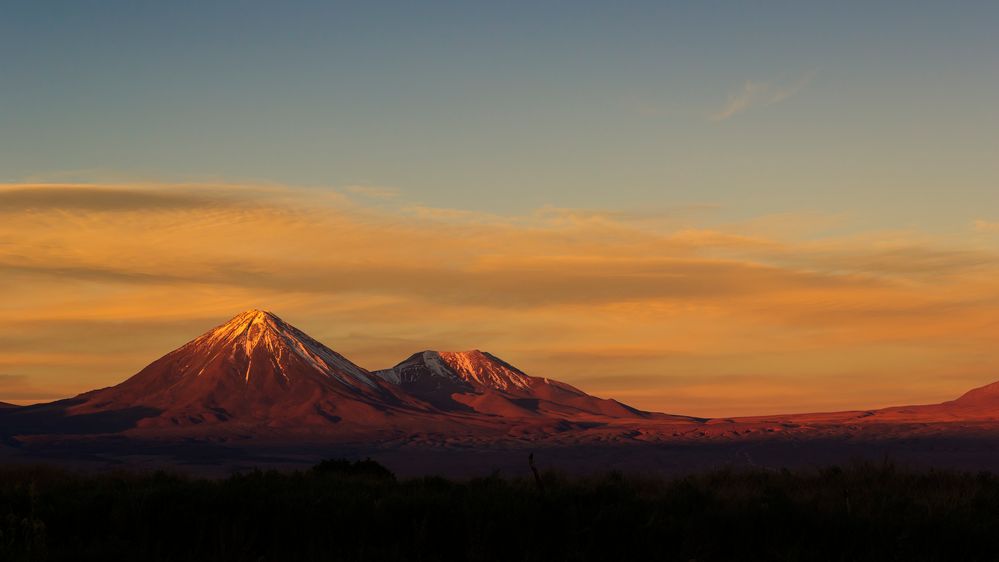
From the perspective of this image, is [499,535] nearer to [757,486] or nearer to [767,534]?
[767,534]

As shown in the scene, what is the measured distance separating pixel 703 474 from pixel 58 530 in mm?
15094

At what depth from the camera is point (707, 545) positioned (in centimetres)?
1842

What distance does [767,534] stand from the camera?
1917cm

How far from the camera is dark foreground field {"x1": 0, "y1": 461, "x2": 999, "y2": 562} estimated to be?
17672 millimetres

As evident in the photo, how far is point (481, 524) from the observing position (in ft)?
61.5

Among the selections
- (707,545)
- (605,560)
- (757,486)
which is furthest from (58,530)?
(757,486)

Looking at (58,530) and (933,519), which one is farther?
(933,519)

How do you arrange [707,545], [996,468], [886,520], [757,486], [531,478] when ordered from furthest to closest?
[996,468] < [531,478] < [757,486] < [886,520] < [707,545]

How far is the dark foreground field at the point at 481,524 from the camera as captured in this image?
58.0ft

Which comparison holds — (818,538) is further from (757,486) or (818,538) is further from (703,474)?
(703,474)

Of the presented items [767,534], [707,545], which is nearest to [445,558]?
[707,545]

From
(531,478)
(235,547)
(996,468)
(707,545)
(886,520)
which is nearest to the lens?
(235,547)

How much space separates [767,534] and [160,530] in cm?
1075

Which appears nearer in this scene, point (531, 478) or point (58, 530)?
point (58, 530)
